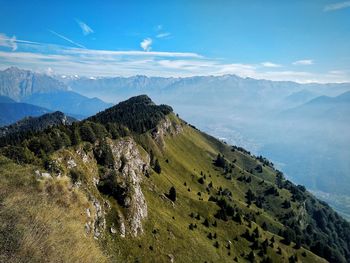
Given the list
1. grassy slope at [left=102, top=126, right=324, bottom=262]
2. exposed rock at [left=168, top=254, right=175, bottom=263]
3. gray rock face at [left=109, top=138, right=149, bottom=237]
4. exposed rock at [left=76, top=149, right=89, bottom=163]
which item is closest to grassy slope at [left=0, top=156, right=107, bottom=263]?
grassy slope at [left=102, top=126, right=324, bottom=262]

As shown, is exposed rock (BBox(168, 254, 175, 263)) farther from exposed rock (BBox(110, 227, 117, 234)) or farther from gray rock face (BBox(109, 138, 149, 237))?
exposed rock (BBox(110, 227, 117, 234))

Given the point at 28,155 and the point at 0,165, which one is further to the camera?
the point at 28,155

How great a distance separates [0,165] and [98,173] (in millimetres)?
37280

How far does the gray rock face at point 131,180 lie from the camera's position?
327 feet

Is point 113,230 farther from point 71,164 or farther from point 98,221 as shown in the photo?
point 71,164

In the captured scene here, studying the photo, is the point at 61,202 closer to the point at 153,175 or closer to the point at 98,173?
the point at 98,173

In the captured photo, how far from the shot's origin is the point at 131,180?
390 ft

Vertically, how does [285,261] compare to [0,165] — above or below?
below

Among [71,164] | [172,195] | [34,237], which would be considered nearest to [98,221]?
[71,164]

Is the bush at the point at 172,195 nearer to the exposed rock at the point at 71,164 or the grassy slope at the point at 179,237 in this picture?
the grassy slope at the point at 179,237

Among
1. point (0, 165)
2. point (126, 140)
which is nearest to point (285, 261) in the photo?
point (126, 140)

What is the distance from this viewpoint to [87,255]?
3781 cm

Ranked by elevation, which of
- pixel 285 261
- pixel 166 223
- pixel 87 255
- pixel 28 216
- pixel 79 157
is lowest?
pixel 285 261

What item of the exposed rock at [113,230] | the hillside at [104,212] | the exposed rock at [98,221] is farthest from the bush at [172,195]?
the exposed rock at [98,221]
